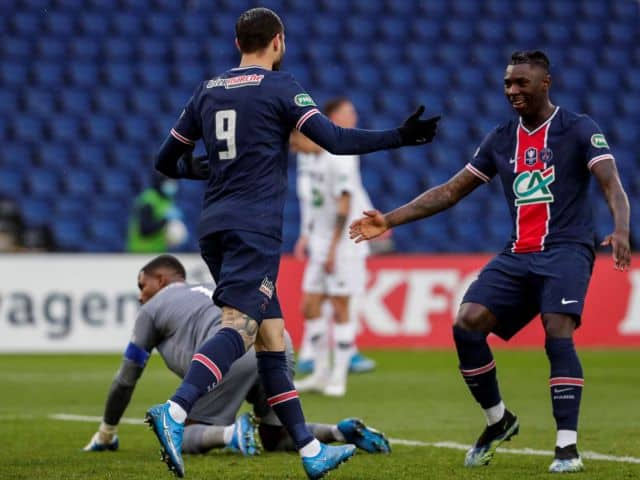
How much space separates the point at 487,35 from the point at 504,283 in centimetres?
1626

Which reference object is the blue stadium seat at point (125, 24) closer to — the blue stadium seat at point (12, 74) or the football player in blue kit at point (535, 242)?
the blue stadium seat at point (12, 74)

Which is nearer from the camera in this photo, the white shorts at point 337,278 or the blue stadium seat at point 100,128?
the white shorts at point 337,278

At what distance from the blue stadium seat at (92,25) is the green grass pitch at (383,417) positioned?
750cm

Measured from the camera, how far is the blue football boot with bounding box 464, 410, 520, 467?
18.8 feet

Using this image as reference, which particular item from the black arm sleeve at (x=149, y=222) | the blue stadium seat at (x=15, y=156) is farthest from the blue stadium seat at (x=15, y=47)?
the black arm sleeve at (x=149, y=222)

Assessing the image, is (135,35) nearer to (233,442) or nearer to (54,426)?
(54,426)

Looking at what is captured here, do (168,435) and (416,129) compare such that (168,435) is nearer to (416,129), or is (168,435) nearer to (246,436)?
(246,436)

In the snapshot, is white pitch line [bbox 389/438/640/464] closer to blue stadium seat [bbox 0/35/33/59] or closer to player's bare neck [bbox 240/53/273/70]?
player's bare neck [bbox 240/53/273/70]

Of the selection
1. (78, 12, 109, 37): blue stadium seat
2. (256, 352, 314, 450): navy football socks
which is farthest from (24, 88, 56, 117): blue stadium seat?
(256, 352, 314, 450): navy football socks

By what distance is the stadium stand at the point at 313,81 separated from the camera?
58.1ft

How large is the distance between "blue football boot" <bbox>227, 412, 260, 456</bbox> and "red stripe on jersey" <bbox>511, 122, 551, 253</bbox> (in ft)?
5.04

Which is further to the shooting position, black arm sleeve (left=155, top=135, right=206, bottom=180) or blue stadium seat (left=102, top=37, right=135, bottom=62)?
blue stadium seat (left=102, top=37, right=135, bottom=62)

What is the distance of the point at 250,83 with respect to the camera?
520 centimetres

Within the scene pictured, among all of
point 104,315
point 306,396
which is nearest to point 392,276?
point 104,315
